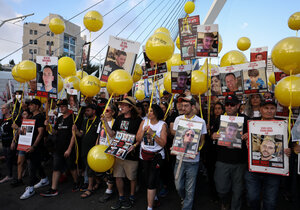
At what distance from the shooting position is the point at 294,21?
4.53 metres

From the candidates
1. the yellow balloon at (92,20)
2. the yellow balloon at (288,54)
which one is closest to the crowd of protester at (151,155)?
the yellow balloon at (288,54)

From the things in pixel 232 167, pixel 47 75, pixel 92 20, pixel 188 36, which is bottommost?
pixel 232 167

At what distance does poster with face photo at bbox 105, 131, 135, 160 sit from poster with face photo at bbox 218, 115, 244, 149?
154 centimetres

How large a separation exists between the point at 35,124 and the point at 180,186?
328 centimetres

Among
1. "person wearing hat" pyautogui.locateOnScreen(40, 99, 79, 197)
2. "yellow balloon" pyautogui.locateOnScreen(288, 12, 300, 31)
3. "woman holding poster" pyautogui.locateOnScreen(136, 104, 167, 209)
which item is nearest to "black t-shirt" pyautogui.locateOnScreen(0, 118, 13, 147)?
"person wearing hat" pyautogui.locateOnScreen(40, 99, 79, 197)

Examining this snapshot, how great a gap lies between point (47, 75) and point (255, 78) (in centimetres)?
420

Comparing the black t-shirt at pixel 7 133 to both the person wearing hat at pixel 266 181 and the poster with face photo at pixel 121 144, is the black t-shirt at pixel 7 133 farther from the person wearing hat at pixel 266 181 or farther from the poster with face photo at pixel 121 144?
the person wearing hat at pixel 266 181

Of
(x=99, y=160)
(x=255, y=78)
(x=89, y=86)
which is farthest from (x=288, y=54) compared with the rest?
(x=89, y=86)

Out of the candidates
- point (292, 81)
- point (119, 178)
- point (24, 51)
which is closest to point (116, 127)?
point (119, 178)

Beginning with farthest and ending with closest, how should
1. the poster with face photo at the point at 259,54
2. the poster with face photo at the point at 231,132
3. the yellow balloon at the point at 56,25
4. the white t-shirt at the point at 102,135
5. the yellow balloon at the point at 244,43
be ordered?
the yellow balloon at the point at 244,43, the yellow balloon at the point at 56,25, the poster with face photo at the point at 259,54, the white t-shirt at the point at 102,135, the poster with face photo at the point at 231,132

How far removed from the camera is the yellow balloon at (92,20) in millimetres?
4876

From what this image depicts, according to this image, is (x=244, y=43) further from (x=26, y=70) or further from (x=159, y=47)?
(x=26, y=70)

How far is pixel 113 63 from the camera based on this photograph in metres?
4.09

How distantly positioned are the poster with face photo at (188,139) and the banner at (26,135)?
3.10 m
